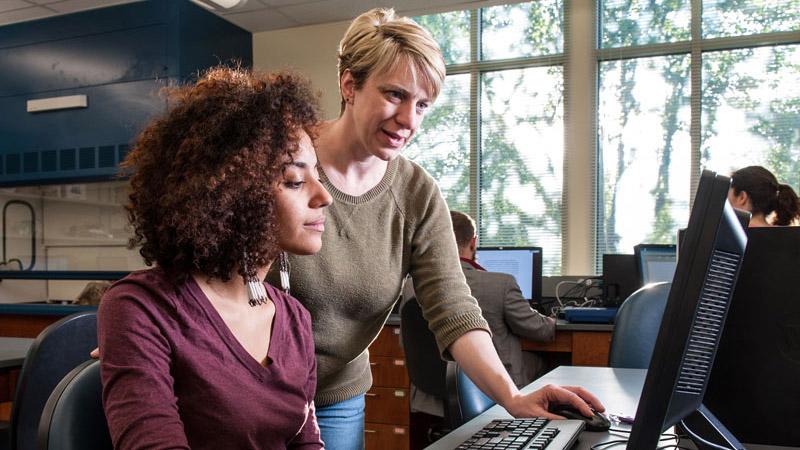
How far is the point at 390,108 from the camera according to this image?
1.26 metres

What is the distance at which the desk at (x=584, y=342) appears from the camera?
3.25 m

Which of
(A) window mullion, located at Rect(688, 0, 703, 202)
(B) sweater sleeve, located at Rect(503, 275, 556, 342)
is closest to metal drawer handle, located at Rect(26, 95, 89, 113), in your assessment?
(B) sweater sleeve, located at Rect(503, 275, 556, 342)

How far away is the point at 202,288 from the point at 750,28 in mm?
4153

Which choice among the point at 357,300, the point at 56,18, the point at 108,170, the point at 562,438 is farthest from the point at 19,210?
the point at 562,438

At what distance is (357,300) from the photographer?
4.47ft

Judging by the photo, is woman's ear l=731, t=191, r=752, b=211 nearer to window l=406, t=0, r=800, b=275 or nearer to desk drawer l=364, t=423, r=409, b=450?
window l=406, t=0, r=800, b=275

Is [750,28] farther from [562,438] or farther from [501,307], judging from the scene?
[562,438]

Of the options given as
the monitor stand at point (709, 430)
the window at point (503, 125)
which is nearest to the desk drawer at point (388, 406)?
the window at point (503, 125)

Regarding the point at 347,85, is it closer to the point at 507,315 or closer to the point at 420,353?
the point at 420,353

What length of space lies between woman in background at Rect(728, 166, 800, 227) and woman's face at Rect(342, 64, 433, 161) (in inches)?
83.3

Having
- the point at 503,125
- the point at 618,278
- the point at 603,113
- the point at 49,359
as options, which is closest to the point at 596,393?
the point at 49,359

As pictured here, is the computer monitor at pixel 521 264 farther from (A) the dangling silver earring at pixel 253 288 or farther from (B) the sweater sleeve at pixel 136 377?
(B) the sweater sleeve at pixel 136 377

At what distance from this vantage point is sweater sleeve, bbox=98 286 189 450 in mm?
773

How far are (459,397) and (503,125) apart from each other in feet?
10.9
